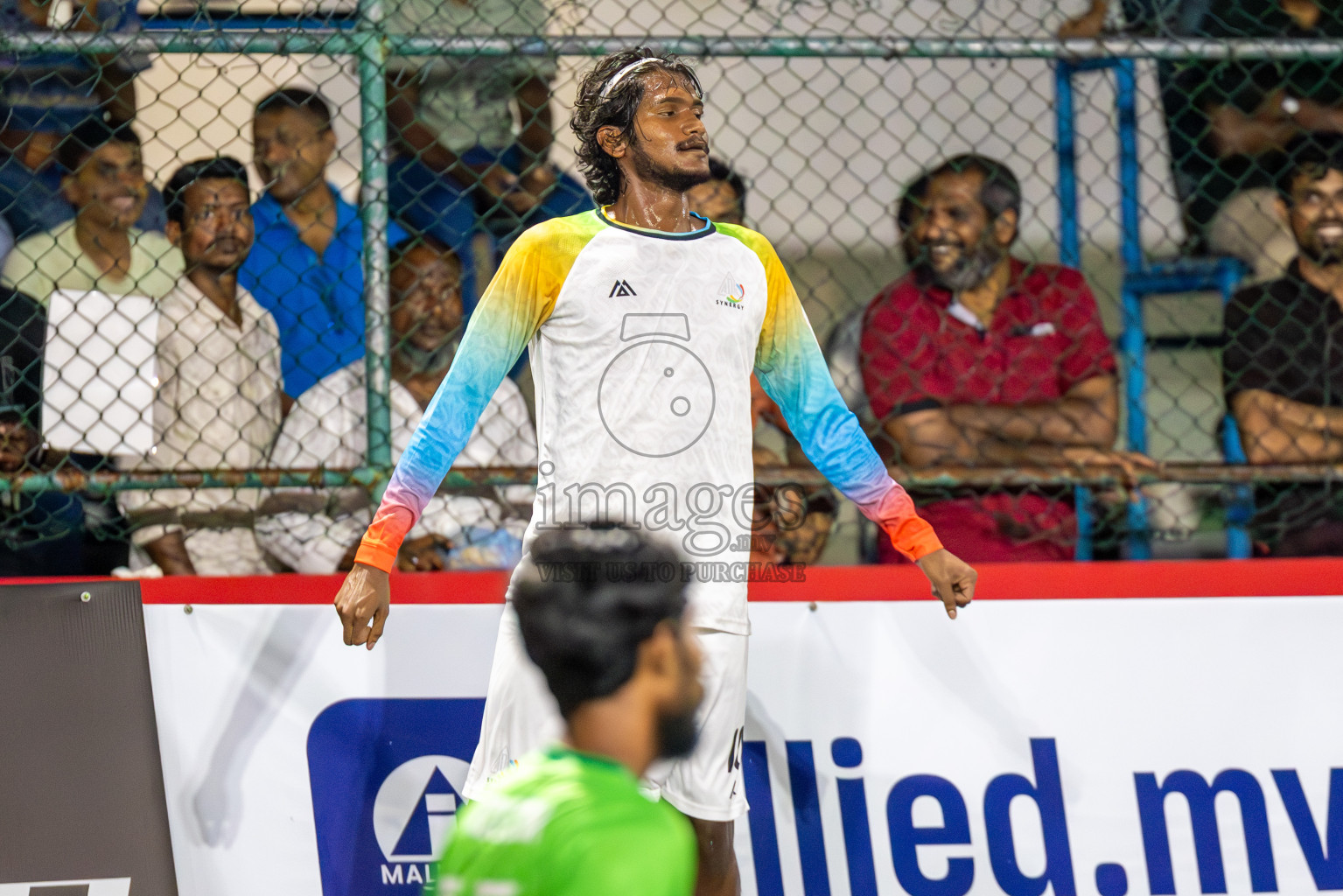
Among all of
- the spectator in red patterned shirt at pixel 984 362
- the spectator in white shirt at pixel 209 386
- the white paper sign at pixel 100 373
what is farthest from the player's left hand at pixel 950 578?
the white paper sign at pixel 100 373

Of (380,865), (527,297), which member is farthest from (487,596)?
(527,297)

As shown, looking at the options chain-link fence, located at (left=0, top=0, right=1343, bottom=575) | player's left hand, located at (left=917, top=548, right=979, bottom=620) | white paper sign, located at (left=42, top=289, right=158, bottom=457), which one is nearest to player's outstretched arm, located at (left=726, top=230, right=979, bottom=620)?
player's left hand, located at (left=917, top=548, right=979, bottom=620)

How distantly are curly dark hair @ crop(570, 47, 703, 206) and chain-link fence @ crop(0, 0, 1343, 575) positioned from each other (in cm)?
52

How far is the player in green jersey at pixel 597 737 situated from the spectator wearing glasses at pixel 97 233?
2.35 meters

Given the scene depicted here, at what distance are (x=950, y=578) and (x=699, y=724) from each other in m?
0.55

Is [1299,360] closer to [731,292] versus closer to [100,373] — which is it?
[731,292]

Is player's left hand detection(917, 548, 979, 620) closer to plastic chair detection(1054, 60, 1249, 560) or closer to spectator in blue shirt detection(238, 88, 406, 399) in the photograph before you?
plastic chair detection(1054, 60, 1249, 560)

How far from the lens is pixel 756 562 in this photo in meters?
2.85

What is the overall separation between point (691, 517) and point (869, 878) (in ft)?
3.23

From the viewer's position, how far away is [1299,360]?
329 cm

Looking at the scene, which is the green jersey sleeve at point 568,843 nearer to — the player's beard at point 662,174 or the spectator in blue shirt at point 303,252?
the player's beard at point 662,174

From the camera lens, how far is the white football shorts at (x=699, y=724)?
2.09 meters

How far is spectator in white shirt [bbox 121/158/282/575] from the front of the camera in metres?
3.16

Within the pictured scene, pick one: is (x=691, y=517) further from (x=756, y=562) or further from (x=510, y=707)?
(x=756, y=562)
